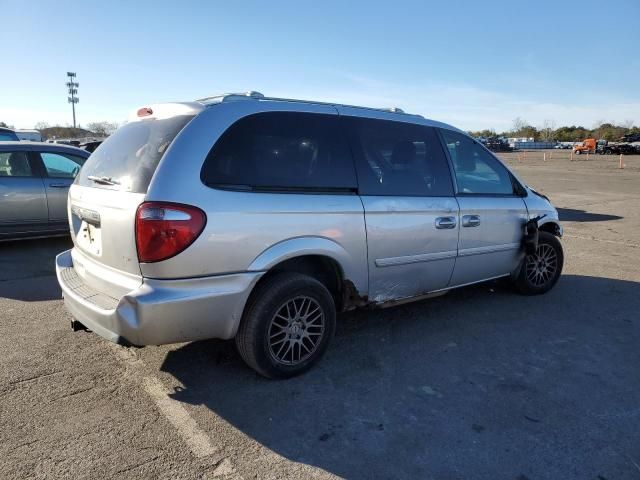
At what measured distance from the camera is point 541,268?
5.37m

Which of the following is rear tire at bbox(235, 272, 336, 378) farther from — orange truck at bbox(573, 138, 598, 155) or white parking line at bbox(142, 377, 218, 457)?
orange truck at bbox(573, 138, 598, 155)

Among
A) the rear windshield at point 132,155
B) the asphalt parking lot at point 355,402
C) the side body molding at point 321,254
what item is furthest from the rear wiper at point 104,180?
the asphalt parking lot at point 355,402

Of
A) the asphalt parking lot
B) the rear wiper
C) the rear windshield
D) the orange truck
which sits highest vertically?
the orange truck

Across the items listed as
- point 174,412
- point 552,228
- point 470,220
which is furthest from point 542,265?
point 174,412

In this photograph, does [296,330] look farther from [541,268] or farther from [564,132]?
[564,132]

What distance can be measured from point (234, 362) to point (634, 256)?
661 centimetres

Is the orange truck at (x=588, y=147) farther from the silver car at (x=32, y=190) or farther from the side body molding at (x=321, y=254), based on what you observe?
the side body molding at (x=321, y=254)

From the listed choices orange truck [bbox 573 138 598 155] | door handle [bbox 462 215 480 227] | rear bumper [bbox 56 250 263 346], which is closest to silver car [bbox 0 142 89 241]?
rear bumper [bbox 56 250 263 346]

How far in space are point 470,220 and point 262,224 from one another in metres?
2.17

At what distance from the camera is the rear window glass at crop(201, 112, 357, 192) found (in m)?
3.05

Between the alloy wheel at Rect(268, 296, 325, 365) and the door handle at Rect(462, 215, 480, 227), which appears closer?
the alloy wheel at Rect(268, 296, 325, 365)

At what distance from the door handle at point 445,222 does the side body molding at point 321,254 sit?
85 cm

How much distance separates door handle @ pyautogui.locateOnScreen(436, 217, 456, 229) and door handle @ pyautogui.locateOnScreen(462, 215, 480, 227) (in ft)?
0.47

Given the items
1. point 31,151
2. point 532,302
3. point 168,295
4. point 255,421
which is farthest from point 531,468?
point 31,151
